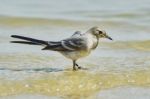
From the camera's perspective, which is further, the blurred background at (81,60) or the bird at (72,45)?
the bird at (72,45)

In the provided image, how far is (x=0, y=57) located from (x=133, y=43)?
10.6 ft

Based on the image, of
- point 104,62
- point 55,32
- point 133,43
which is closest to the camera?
point 104,62

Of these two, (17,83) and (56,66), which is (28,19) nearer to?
(56,66)

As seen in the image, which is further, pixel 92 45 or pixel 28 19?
pixel 28 19

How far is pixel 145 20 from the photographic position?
51.0 ft

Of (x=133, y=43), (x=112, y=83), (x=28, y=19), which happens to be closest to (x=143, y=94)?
(x=112, y=83)

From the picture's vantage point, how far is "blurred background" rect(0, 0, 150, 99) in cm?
897

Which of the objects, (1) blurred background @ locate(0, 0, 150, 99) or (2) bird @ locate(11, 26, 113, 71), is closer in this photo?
(1) blurred background @ locate(0, 0, 150, 99)

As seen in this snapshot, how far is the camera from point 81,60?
11055 millimetres

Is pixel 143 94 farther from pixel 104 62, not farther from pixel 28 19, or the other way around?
pixel 28 19

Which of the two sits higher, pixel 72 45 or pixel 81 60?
pixel 72 45

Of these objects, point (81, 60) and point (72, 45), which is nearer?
point (72, 45)

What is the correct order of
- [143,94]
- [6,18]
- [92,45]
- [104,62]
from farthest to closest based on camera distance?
[6,18], [104,62], [92,45], [143,94]

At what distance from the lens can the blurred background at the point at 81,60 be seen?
8.97 meters
